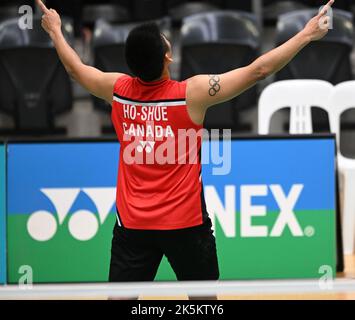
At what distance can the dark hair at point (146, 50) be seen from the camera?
3346 mm

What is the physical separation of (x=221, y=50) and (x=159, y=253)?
163 inches

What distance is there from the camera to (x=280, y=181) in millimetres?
5199

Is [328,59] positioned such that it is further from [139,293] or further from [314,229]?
[139,293]

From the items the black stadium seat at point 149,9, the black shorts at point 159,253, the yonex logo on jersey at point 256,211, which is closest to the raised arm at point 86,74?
the black shorts at point 159,253

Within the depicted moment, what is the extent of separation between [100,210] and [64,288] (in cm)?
288

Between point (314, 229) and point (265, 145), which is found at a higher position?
point (265, 145)

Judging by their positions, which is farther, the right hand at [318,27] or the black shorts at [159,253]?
the black shorts at [159,253]

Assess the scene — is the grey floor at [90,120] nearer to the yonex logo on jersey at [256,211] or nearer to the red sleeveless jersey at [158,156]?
the yonex logo on jersey at [256,211]

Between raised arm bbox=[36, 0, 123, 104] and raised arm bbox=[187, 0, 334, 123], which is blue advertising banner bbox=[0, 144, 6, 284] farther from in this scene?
raised arm bbox=[187, 0, 334, 123]

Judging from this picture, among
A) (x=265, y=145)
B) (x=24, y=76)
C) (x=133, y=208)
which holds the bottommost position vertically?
(x=133, y=208)

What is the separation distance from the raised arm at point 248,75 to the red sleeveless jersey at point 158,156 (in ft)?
0.16

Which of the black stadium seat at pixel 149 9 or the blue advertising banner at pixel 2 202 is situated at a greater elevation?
the black stadium seat at pixel 149 9

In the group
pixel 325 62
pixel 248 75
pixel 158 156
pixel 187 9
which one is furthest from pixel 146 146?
pixel 187 9
